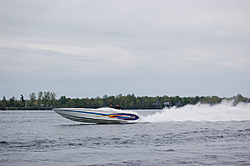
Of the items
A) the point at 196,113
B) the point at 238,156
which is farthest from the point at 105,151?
the point at 196,113

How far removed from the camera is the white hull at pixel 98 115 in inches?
1361

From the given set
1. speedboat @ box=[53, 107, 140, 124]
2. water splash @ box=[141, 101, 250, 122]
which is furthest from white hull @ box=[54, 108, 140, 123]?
water splash @ box=[141, 101, 250, 122]

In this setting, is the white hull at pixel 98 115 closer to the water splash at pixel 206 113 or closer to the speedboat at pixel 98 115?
the speedboat at pixel 98 115

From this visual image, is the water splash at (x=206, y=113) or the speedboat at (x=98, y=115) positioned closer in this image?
the speedboat at (x=98, y=115)

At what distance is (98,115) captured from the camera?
35062mm

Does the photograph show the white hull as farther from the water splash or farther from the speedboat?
the water splash

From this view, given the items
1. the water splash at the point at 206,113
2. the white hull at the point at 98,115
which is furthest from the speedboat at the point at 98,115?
the water splash at the point at 206,113

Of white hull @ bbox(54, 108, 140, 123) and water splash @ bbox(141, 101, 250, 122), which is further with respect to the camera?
water splash @ bbox(141, 101, 250, 122)

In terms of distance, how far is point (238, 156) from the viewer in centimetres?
1686

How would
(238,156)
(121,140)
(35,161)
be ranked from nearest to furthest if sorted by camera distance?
(35,161)
(238,156)
(121,140)

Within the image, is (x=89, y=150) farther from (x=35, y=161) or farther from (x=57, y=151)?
(x=35, y=161)

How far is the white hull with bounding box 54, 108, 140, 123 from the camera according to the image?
34.6 m

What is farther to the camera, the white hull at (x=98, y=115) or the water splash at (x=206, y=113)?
the water splash at (x=206, y=113)

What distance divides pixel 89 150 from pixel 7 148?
574 cm
